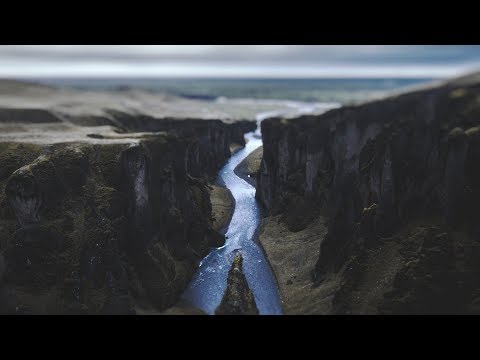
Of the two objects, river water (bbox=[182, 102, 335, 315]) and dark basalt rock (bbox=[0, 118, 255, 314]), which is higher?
dark basalt rock (bbox=[0, 118, 255, 314])

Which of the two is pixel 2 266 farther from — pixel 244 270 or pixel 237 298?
pixel 244 270

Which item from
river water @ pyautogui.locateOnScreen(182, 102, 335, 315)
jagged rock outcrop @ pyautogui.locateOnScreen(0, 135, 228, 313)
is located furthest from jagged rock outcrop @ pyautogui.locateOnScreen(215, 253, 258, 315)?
jagged rock outcrop @ pyautogui.locateOnScreen(0, 135, 228, 313)

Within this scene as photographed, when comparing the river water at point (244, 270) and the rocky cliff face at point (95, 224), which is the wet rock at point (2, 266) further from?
the river water at point (244, 270)

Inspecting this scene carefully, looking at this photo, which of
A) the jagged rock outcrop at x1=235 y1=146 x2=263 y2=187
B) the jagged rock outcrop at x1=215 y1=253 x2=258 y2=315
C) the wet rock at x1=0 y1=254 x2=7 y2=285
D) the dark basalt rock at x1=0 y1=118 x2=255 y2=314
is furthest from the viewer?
the jagged rock outcrop at x1=235 y1=146 x2=263 y2=187

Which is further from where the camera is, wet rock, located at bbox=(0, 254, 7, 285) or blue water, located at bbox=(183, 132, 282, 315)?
blue water, located at bbox=(183, 132, 282, 315)

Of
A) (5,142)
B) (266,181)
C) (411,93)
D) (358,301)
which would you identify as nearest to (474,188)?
(411,93)

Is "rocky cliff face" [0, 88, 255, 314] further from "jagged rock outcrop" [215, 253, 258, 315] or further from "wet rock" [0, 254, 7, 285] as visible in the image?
"jagged rock outcrop" [215, 253, 258, 315]
